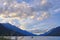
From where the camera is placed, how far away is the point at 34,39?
63.9 ft

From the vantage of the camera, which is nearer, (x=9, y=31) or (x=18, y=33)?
(x=9, y=31)

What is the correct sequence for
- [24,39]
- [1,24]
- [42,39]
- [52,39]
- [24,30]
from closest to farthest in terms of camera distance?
[24,30], [1,24], [24,39], [42,39], [52,39]

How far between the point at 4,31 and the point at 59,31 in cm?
491

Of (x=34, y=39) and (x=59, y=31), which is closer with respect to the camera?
(x=59, y=31)

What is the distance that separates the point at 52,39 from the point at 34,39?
3.74 metres

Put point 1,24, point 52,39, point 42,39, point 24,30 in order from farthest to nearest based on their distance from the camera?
point 52,39 → point 42,39 → point 1,24 → point 24,30

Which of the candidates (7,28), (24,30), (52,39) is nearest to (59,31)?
(24,30)

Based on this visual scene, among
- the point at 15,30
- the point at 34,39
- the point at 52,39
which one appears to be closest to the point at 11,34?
the point at 15,30

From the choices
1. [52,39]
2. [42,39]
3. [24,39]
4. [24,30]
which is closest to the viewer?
[24,30]

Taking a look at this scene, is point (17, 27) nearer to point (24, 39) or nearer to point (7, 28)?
point (7, 28)

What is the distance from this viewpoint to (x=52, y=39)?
73.6 ft

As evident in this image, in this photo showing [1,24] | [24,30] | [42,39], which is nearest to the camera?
[24,30]

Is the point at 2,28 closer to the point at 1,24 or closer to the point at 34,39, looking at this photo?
the point at 1,24

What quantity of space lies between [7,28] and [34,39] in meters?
4.14
